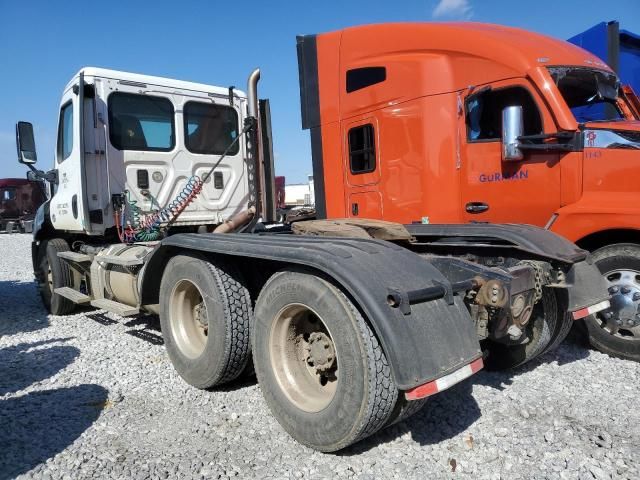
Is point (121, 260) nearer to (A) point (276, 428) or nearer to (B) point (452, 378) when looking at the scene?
(A) point (276, 428)

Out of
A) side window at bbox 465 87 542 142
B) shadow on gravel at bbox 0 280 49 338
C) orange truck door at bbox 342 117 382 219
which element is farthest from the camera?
shadow on gravel at bbox 0 280 49 338

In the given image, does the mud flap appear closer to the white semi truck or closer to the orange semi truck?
the white semi truck

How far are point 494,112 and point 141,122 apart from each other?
385cm

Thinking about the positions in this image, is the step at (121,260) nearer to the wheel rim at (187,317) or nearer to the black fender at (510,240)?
the wheel rim at (187,317)

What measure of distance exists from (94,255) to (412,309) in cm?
461

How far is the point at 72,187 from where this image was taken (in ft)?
18.3

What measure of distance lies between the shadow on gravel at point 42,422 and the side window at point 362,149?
11.0ft

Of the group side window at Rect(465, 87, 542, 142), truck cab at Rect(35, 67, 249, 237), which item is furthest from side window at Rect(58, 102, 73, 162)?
side window at Rect(465, 87, 542, 142)

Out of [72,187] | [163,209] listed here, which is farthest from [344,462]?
[72,187]

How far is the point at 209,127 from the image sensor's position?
5.93m

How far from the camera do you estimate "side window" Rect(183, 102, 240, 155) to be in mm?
5738

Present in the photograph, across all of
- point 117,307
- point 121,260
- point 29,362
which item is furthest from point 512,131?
point 29,362

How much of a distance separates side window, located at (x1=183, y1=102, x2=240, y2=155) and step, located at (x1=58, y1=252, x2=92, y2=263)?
180 centimetres

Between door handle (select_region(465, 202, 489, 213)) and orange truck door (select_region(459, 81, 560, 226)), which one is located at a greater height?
orange truck door (select_region(459, 81, 560, 226))
